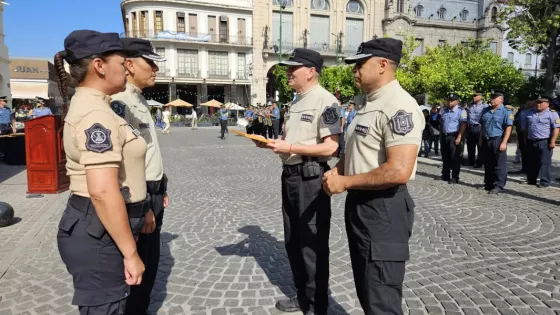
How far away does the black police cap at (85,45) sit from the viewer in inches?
69.4

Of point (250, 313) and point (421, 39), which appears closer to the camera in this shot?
point (250, 313)

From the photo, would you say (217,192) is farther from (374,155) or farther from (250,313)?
(374,155)

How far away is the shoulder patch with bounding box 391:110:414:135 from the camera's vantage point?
2.01 metres

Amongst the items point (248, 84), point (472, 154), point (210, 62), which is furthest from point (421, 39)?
point (472, 154)

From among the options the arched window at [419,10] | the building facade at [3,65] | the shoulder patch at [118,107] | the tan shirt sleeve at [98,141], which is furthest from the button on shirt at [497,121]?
the arched window at [419,10]

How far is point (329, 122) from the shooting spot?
2869 mm

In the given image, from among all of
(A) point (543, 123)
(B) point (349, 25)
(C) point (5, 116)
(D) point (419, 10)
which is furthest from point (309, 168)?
(D) point (419, 10)

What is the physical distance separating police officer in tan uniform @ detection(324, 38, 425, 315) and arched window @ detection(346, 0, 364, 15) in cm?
4967

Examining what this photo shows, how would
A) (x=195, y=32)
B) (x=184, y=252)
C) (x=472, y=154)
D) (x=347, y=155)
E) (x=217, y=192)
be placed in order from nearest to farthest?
(x=347, y=155), (x=184, y=252), (x=217, y=192), (x=472, y=154), (x=195, y=32)

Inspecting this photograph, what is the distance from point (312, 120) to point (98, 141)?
1.68 m

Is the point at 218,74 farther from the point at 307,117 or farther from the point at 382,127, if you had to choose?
the point at 382,127

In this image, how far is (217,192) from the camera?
7.62 metres

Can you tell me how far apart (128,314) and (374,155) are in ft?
6.75

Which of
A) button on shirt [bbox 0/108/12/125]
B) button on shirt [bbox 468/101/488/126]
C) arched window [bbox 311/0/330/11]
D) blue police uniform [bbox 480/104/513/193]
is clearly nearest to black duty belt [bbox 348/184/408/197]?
blue police uniform [bbox 480/104/513/193]
